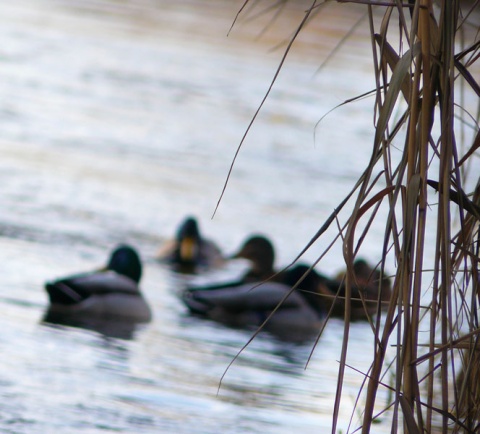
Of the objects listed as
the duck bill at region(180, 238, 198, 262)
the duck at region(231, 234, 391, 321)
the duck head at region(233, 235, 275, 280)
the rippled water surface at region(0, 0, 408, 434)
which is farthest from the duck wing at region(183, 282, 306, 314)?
the duck bill at region(180, 238, 198, 262)

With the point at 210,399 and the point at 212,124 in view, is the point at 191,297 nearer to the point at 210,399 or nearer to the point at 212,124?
the point at 210,399

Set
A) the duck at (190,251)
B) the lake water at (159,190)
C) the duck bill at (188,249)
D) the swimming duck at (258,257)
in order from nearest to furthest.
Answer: the lake water at (159,190), the swimming duck at (258,257), the duck bill at (188,249), the duck at (190,251)

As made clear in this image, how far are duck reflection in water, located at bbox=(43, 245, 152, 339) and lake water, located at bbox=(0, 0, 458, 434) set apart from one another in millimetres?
116

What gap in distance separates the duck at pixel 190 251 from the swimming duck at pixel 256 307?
3.00 feet

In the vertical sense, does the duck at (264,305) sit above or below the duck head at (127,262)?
below

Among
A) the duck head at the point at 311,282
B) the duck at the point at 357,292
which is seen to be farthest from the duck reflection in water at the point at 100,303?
the duck at the point at 357,292

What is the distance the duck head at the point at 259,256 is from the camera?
26.7 feet

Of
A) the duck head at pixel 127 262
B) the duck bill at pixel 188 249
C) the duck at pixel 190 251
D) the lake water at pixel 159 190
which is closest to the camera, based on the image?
the lake water at pixel 159 190

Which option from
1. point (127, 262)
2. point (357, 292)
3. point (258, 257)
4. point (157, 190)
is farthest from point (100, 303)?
point (157, 190)

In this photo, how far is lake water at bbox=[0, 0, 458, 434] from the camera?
5.00m

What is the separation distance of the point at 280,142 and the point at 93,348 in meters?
7.65

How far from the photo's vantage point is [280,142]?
43.7 feet

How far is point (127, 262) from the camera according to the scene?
7352 millimetres

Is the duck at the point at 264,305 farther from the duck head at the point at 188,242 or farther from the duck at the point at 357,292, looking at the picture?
the duck head at the point at 188,242
